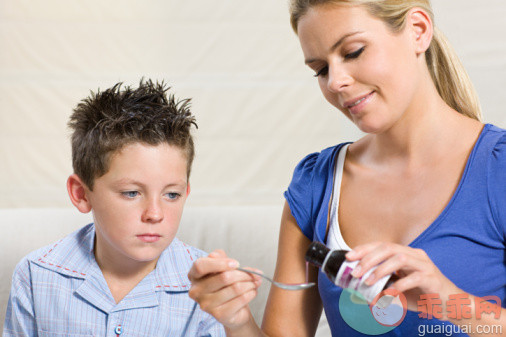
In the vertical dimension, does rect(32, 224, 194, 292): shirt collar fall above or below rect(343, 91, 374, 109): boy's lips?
below

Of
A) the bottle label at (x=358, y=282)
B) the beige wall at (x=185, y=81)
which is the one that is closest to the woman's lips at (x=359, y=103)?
the bottle label at (x=358, y=282)

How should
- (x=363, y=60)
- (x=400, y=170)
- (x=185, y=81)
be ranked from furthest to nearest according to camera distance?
(x=185, y=81)
(x=400, y=170)
(x=363, y=60)

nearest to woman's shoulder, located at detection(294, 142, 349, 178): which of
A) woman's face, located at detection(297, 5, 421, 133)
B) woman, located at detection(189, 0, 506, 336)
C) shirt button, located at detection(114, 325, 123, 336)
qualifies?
woman, located at detection(189, 0, 506, 336)

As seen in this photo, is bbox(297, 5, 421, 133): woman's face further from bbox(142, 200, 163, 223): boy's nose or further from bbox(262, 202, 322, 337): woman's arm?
bbox(142, 200, 163, 223): boy's nose

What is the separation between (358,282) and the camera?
3.11 ft

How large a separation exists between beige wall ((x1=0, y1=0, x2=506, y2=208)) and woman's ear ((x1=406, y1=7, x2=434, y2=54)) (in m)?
1.37

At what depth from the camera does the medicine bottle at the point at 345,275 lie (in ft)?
3.10

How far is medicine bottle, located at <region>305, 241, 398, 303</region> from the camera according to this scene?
94 centimetres

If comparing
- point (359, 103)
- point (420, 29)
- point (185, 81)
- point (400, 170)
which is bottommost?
point (400, 170)

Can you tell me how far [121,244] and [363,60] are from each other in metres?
0.67

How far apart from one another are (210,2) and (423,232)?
1721mm

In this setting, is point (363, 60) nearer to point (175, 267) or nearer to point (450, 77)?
point (450, 77)
